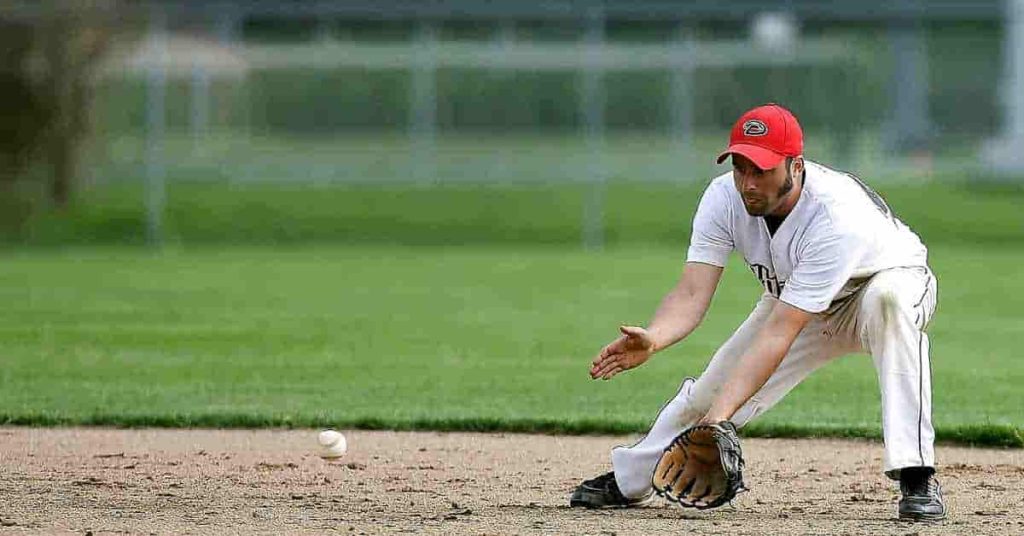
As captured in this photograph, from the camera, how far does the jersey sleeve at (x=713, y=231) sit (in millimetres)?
5871

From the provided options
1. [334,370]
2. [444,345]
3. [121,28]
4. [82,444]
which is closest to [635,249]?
A: [121,28]

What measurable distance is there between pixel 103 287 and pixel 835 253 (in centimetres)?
1240

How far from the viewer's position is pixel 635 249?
2258 cm

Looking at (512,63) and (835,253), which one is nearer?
(835,253)

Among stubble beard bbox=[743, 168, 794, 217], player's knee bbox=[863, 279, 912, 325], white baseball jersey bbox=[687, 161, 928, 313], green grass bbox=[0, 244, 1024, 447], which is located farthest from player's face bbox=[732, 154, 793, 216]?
green grass bbox=[0, 244, 1024, 447]

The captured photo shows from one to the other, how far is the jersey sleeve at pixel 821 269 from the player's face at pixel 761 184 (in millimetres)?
177

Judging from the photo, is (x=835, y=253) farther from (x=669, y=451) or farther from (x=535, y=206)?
(x=535, y=206)

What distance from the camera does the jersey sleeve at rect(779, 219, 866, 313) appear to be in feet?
18.3

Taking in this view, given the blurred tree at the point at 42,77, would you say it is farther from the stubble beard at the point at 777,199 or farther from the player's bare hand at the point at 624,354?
the stubble beard at the point at 777,199

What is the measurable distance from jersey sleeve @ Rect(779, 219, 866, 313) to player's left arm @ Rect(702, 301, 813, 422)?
43 mm

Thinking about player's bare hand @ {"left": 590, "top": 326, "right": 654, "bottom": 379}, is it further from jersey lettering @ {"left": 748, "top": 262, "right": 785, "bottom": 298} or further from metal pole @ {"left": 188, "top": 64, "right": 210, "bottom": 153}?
metal pole @ {"left": 188, "top": 64, "right": 210, "bottom": 153}

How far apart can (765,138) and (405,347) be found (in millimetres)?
6914

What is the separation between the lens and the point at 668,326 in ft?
19.2

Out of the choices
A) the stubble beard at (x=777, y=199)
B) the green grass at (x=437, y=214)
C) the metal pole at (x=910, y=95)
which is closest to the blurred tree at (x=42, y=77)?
the green grass at (x=437, y=214)
